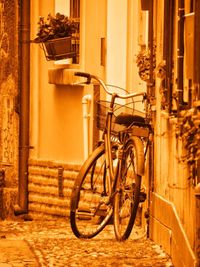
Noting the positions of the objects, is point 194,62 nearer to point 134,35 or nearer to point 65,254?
point 65,254

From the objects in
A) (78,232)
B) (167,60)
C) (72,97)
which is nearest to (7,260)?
(78,232)

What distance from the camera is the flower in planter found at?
11.9 meters

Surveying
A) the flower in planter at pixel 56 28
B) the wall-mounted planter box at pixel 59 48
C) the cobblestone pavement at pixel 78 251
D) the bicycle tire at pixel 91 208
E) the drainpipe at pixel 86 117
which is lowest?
the cobblestone pavement at pixel 78 251

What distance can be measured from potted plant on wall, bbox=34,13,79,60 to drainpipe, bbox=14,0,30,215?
23.7 inches

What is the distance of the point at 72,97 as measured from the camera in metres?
12.1

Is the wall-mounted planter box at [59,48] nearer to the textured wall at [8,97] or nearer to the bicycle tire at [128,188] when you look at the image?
the textured wall at [8,97]

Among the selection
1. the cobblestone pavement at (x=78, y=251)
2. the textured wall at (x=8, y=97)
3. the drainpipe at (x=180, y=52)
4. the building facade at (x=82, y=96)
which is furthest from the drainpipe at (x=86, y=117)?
the drainpipe at (x=180, y=52)

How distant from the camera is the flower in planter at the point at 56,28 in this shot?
11930 millimetres

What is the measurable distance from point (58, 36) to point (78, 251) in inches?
154

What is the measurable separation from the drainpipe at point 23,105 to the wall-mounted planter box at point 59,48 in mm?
719

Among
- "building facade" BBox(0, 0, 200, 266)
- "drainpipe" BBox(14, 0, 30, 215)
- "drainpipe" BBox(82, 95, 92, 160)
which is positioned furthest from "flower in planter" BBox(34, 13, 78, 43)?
"drainpipe" BBox(82, 95, 92, 160)

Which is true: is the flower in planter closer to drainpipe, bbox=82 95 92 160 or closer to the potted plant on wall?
the potted plant on wall

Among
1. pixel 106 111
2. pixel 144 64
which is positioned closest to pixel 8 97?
pixel 106 111

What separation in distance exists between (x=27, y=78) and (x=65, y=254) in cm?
450
